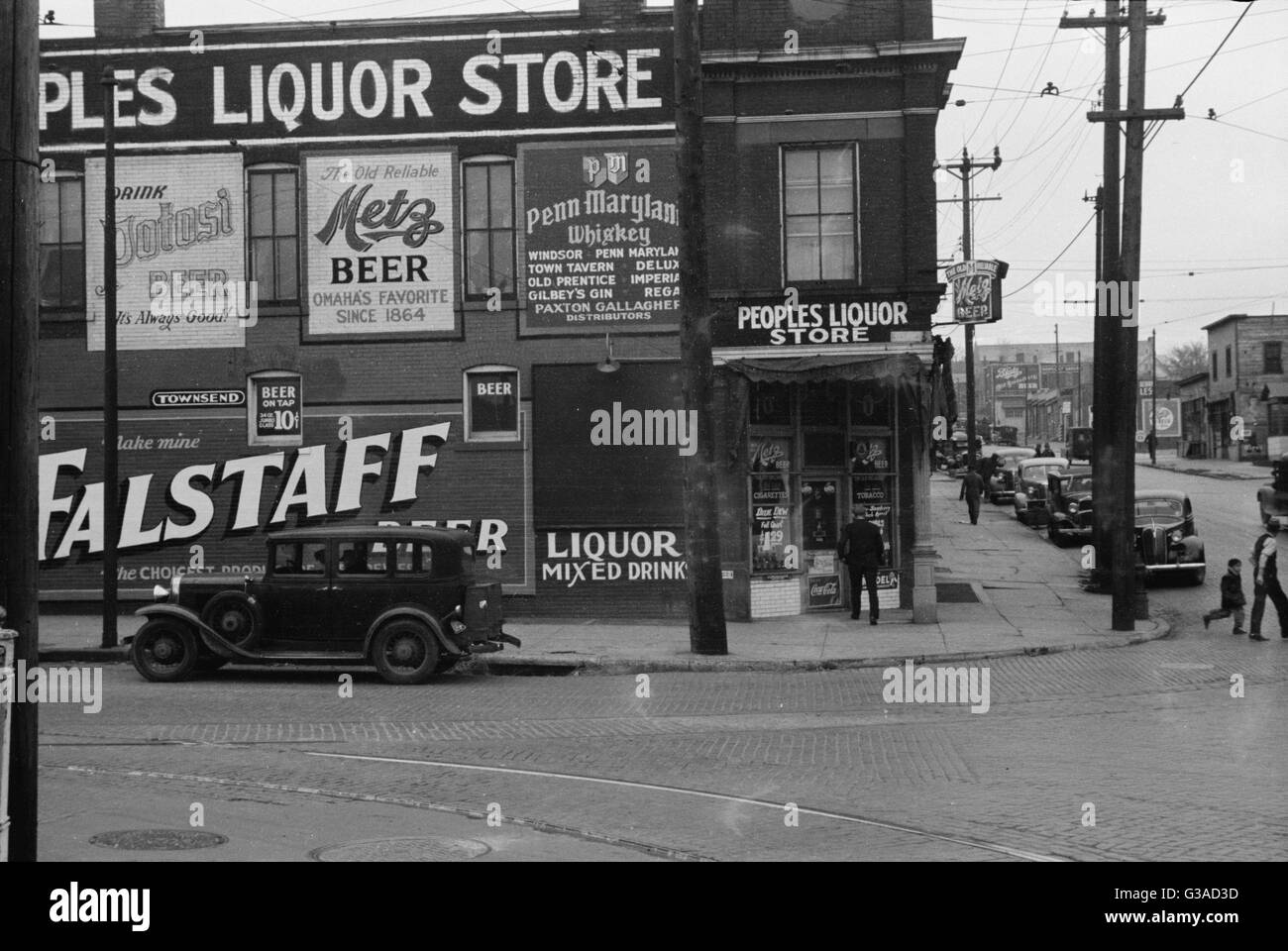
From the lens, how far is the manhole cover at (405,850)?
26.4ft

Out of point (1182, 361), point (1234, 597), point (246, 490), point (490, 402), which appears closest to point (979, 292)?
point (1234, 597)

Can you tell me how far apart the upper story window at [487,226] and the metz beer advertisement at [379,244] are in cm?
27

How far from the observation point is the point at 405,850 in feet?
27.3

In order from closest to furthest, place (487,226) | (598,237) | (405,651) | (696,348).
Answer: (405,651)
(696,348)
(598,237)
(487,226)

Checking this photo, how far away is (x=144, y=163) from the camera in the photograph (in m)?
23.3

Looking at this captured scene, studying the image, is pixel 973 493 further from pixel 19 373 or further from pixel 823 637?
pixel 19 373

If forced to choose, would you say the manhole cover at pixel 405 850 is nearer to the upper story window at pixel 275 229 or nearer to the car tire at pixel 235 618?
the car tire at pixel 235 618

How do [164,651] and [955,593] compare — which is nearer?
[164,651]

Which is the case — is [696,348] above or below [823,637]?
above

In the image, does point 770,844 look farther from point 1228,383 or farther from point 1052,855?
point 1228,383

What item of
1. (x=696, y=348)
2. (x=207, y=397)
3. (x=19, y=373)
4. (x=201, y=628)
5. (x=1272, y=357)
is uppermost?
(x=1272, y=357)

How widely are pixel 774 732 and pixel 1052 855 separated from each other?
5018mm

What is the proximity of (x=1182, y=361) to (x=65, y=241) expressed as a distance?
5242 inches
